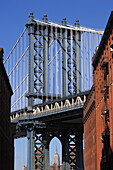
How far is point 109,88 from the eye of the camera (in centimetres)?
4194

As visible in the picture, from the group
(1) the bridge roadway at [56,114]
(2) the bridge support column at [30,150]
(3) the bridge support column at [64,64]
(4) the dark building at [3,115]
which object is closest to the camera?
(4) the dark building at [3,115]

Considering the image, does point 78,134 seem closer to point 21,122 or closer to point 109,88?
point 21,122

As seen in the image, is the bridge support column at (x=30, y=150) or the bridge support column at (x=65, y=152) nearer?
the bridge support column at (x=30, y=150)

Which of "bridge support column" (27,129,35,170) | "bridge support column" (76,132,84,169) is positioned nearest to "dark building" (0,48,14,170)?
"bridge support column" (27,129,35,170)

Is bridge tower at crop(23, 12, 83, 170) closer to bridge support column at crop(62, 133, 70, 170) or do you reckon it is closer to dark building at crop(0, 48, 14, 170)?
bridge support column at crop(62, 133, 70, 170)

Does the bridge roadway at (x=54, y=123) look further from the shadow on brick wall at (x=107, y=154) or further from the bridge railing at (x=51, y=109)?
the shadow on brick wall at (x=107, y=154)

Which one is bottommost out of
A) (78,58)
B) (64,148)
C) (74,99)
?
(64,148)

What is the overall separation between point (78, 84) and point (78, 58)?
5935 millimetres

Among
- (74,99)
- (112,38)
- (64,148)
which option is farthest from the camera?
(64,148)

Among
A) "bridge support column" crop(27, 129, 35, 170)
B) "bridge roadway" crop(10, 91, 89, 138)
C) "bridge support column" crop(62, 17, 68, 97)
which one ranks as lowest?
"bridge support column" crop(27, 129, 35, 170)

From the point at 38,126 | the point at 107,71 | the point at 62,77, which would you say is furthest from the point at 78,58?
the point at 107,71

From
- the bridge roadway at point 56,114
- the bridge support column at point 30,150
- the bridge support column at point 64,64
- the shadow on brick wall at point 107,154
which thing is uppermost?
the bridge support column at point 64,64

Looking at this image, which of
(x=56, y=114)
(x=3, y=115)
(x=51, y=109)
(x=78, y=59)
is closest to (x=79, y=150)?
(x=56, y=114)

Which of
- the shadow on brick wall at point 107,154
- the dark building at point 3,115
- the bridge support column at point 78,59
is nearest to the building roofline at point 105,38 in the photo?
the shadow on brick wall at point 107,154
